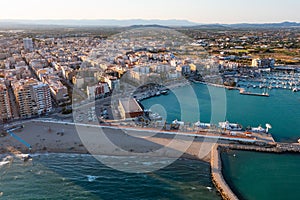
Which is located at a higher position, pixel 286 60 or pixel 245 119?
pixel 286 60

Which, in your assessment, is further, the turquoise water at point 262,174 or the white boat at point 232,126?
the white boat at point 232,126

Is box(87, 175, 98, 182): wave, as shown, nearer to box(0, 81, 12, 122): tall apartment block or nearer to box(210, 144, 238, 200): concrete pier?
box(210, 144, 238, 200): concrete pier

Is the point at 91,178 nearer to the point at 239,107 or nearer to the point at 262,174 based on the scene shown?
the point at 262,174

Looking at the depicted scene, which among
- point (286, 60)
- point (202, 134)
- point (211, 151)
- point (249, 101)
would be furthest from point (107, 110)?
point (286, 60)

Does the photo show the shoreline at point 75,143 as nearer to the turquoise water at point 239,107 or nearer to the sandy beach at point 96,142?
the sandy beach at point 96,142

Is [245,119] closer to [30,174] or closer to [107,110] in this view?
[107,110]

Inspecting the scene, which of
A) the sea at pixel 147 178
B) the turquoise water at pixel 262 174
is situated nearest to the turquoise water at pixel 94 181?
the sea at pixel 147 178
